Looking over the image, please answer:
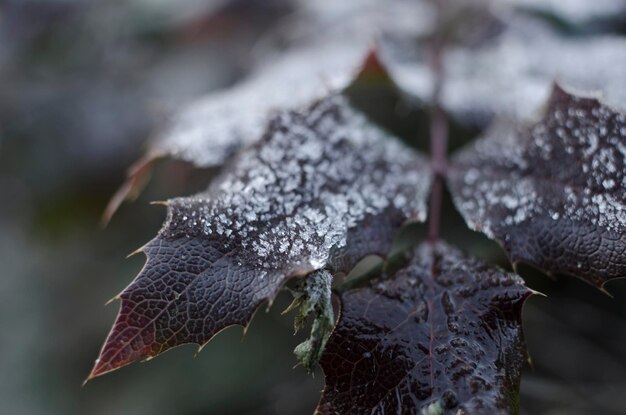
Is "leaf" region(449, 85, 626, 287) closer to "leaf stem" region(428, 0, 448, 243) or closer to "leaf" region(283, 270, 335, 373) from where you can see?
"leaf stem" region(428, 0, 448, 243)

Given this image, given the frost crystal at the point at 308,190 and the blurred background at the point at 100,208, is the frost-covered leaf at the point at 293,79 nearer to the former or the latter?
the frost crystal at the point at 308,190

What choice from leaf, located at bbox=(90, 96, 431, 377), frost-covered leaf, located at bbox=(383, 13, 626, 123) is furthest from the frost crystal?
frost-covered leaf, located at bbox=(383, 13, 626, 123)

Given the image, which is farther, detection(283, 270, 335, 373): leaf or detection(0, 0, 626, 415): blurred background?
detection(0, 0, 626, 415): blurred background

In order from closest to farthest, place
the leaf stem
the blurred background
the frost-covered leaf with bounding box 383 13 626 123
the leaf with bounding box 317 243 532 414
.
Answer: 1. the leaf with bounding box 317 243 532 414
2. the leaf stem
3. the frost-covered leaf with bounding box 383 13 626 123
4. the blurred background

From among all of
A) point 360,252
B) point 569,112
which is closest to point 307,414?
point 360,252

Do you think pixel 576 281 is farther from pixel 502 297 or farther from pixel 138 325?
pixel 138 325

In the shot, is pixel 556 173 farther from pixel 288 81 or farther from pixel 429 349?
pixel 288 81

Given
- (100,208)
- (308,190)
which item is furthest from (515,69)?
(100,208)
